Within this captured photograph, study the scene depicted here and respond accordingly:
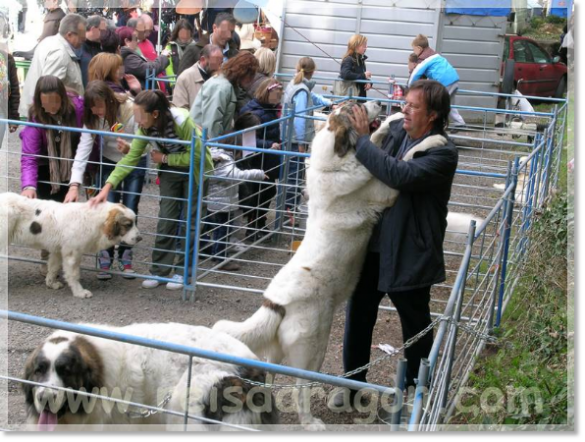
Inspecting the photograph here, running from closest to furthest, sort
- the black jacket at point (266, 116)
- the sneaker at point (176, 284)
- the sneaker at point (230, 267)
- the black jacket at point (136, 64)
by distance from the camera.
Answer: the sneaker at point (176, 284) → the sneaker at point (230, 267) → the black jacket at point (266, 116) → the black jacket at point (136, 64)

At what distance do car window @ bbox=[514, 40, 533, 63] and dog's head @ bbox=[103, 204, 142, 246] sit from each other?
15.5m

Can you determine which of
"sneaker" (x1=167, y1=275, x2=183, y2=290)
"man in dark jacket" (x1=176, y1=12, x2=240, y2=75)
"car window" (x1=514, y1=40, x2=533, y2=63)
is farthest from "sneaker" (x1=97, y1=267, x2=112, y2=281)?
"car window" (x1=514, y1=40, x2=533, y2=63)

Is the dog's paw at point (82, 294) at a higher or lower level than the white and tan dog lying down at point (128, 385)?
lower

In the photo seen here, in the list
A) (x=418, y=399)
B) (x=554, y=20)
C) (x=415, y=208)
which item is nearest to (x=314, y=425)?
(x=415, y=208)

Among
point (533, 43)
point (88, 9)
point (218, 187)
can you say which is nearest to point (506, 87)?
point (533, 43)

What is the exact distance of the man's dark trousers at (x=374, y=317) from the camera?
4348 mm

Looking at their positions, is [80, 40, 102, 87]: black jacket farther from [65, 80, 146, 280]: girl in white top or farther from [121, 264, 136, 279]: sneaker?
[121, 264, 136, 279]: sneaker

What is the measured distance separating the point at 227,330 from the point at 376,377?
1570 millimetres

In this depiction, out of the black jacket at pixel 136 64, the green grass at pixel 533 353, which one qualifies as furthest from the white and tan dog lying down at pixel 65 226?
the black jacket at pixel 136 64

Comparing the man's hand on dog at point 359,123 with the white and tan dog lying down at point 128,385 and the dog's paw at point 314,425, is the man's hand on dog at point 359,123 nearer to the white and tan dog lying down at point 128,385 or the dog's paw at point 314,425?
the white and tan dog lying down at point 128,385

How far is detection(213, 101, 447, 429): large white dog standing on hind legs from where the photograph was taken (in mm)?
4422

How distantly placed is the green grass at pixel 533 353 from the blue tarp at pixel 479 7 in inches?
355

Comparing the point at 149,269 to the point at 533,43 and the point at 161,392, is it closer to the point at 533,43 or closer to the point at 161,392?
the point at 161,392

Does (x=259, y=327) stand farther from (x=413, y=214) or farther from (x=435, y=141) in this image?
A: (x=435, y=141)
